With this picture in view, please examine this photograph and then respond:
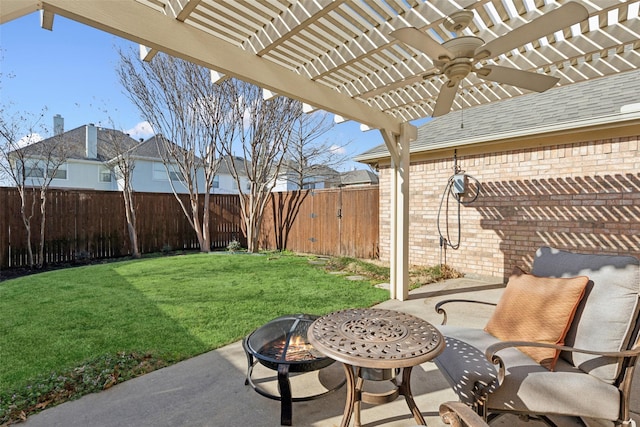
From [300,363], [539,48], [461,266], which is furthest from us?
[461,266]

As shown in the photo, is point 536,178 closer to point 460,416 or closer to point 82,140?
point 460,416

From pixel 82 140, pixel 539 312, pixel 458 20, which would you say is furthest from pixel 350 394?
pixel 82 140

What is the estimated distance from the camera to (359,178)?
2342cm

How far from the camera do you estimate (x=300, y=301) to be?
14.9 ft

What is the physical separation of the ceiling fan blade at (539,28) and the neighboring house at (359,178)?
1996 centimetres

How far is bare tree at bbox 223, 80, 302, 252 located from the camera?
30.8ft

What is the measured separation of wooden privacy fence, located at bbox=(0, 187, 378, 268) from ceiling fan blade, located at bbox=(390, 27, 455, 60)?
5.50 m

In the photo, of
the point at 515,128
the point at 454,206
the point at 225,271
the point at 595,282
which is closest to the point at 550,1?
the point at 595,282

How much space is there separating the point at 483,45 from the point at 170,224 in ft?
31.4

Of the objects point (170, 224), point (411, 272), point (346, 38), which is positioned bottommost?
point (411, 272)

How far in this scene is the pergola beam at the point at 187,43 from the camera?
6.68ft

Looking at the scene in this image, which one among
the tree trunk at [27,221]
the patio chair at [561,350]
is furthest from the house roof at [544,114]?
the tree trunk at [27,221]

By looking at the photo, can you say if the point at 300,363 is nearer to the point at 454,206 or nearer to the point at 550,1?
the point at 550,1

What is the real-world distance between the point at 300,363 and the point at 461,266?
515 centimetres
